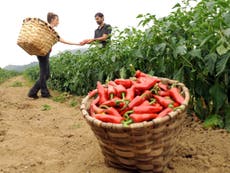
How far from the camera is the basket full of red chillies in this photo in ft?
8.05

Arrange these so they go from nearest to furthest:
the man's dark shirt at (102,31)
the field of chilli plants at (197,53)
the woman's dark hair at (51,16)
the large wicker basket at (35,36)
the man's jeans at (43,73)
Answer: the field of chilli plants at (197,53) < the large wicker basket at (35,36) < the woman's dark hair at (51,16) < the man's jeans at (43,73) < the man's dark shirt at (102,31)

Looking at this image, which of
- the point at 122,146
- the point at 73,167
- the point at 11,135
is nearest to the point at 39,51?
the point at 11,135

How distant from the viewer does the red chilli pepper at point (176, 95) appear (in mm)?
2723

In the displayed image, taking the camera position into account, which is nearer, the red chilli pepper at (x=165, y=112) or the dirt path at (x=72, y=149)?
the red chilli pepper at (x=165, y=112)

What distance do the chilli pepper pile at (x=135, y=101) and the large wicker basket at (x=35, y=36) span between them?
3.19 m

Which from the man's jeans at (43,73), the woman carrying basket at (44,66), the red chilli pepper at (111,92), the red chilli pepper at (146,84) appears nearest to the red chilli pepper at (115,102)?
the red chilli pepper at (111,92)

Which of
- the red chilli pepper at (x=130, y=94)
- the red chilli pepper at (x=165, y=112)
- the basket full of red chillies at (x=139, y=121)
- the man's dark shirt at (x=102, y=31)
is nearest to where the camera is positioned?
the basket full of red chillies at (x=139, y=121)

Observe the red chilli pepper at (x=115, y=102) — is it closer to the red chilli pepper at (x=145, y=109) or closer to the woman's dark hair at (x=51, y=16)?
the red chilli pepper at (x=145, y=109)

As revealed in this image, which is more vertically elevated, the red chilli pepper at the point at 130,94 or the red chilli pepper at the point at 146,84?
the red chilli pepper at the point at 146,84

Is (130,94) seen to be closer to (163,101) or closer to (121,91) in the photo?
(121,91)

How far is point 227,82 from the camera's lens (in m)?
3.32

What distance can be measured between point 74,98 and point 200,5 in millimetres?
3801

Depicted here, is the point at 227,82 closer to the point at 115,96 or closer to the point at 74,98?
the point at 115,96

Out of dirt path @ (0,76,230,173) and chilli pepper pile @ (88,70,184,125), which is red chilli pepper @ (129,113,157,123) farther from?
dirt path @ (0,76,230,173)
